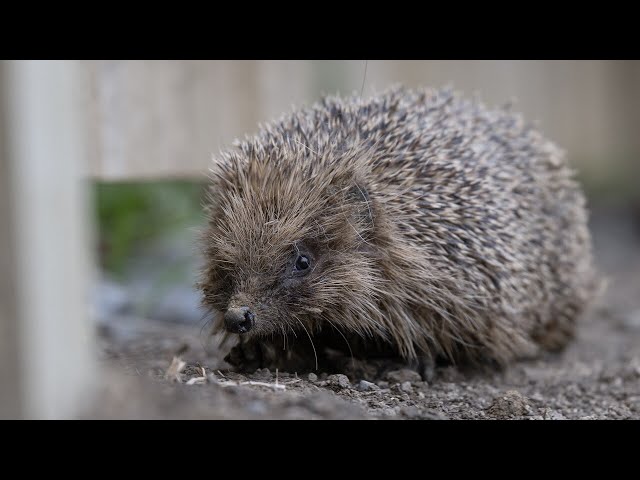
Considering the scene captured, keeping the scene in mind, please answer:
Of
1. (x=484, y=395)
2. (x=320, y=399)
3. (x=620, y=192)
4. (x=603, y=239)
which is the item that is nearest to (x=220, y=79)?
(x=484, y=395)

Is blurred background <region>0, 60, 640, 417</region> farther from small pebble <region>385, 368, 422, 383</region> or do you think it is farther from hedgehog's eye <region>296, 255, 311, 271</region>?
small pebble <region>385, 368, 422, 383</region>

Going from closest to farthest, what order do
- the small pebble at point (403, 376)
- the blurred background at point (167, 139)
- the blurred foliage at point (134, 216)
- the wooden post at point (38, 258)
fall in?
1. the wooden post at point (38, 258)
2. the small pebble at point (403, 376)
3. the blurred background at point (167, 139)
4. the blurred foliage at point (134, 216)

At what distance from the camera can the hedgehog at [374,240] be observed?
534 cm

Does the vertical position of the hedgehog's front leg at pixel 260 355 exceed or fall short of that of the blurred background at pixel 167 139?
it falls short

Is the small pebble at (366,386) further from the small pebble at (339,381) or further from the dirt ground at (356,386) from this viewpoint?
the small pebble at (339,381)

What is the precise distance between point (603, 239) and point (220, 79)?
7.73 m

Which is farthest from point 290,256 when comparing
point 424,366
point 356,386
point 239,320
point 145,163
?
point 145,163

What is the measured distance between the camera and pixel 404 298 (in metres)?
5.73

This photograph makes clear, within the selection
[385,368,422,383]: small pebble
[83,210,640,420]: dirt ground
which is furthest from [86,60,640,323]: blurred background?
[385,368,422,383]: small pebble

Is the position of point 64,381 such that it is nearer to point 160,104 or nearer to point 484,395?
point 484,395

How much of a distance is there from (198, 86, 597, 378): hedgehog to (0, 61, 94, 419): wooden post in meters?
1.16

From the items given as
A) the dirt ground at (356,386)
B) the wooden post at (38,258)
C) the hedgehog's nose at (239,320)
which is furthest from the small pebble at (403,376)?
the wooden post at (38,258)

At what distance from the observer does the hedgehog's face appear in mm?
5191

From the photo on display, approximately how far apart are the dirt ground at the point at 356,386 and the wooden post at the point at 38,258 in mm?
218
